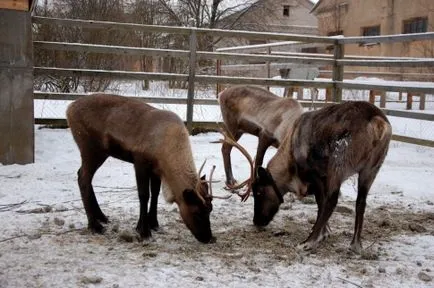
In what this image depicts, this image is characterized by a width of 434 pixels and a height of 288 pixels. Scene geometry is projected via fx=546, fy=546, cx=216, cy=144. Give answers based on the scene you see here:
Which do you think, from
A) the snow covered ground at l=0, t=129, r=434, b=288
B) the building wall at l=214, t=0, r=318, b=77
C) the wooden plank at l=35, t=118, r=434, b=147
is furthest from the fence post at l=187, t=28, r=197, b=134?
the building wall at l=214, t=0, r=318, b=77

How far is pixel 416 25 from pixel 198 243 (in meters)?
20.9

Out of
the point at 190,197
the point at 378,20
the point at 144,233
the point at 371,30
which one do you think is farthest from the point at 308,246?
the point at 371,30

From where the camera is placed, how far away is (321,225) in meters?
4.34

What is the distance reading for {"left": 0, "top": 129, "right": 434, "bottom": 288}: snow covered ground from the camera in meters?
3.68

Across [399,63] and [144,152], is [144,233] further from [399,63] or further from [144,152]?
[399,63]

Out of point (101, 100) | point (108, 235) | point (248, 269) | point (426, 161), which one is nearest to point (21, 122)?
point (101, 100)

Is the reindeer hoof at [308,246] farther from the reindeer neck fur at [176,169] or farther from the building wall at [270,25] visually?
the building wall at [270,25]

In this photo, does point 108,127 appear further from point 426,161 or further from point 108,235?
point 426,161

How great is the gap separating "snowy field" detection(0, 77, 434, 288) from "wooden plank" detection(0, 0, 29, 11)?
1.95 m

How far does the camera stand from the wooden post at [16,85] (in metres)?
6.75

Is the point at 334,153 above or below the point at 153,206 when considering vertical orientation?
above

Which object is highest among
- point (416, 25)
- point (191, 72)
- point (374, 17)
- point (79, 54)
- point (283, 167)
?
point (374, 17)

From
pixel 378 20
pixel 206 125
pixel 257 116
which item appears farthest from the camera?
pixel 378 20

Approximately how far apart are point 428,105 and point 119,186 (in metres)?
12.6
